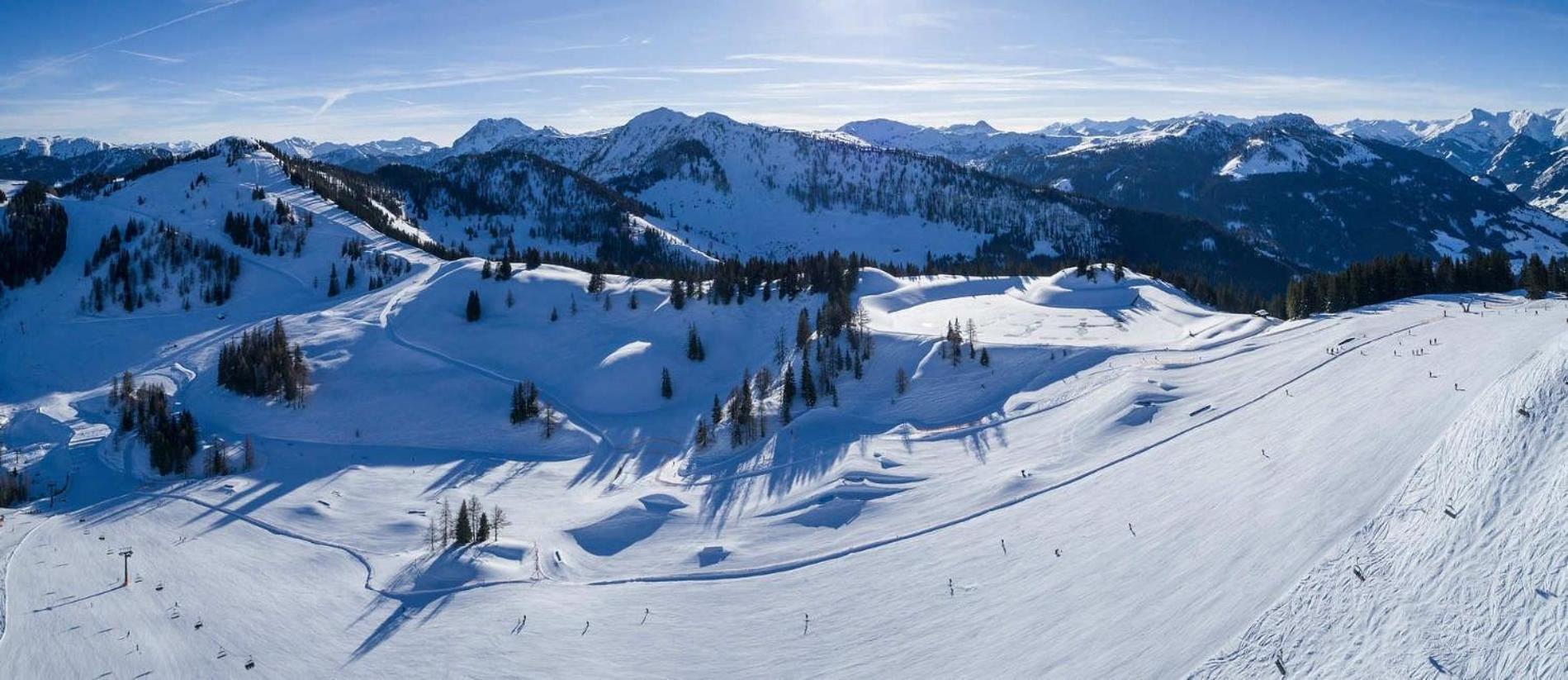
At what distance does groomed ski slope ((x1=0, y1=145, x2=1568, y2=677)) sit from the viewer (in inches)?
944

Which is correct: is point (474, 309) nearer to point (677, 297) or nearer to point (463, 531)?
point (677, 297)

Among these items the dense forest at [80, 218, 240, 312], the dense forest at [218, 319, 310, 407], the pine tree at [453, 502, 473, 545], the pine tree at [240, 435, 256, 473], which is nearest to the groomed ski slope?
the pine tree at [240, 435, 256, 473]

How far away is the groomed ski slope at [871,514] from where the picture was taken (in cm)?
2397

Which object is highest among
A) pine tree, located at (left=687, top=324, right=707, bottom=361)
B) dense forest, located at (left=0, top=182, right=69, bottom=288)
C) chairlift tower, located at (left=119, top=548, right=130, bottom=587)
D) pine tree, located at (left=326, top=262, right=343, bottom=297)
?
dense forest, located at (left=0, top=182, right=69, bottom=288)

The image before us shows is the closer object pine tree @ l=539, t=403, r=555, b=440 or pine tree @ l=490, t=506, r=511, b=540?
pine tree @ l=490, t=506, r=511, b=540

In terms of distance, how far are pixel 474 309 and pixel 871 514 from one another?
86.2m

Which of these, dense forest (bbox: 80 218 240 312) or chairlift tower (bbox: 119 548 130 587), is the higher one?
dense forest (bbox: 80 218 240 312)

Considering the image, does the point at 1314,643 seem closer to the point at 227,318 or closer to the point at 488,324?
the point at 488,324

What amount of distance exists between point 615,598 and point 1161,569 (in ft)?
98.1

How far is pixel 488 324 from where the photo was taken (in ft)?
373

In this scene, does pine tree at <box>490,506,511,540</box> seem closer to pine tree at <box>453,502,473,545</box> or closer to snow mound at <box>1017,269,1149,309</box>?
pine tree at <box>453,502,473,545</box>

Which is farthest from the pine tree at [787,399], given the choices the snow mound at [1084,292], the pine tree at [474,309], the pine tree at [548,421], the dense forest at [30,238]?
the dense forest at [30,238]

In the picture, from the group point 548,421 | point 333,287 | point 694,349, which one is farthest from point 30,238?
point 694,349

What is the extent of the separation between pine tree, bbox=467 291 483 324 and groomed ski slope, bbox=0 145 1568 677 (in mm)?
8638
